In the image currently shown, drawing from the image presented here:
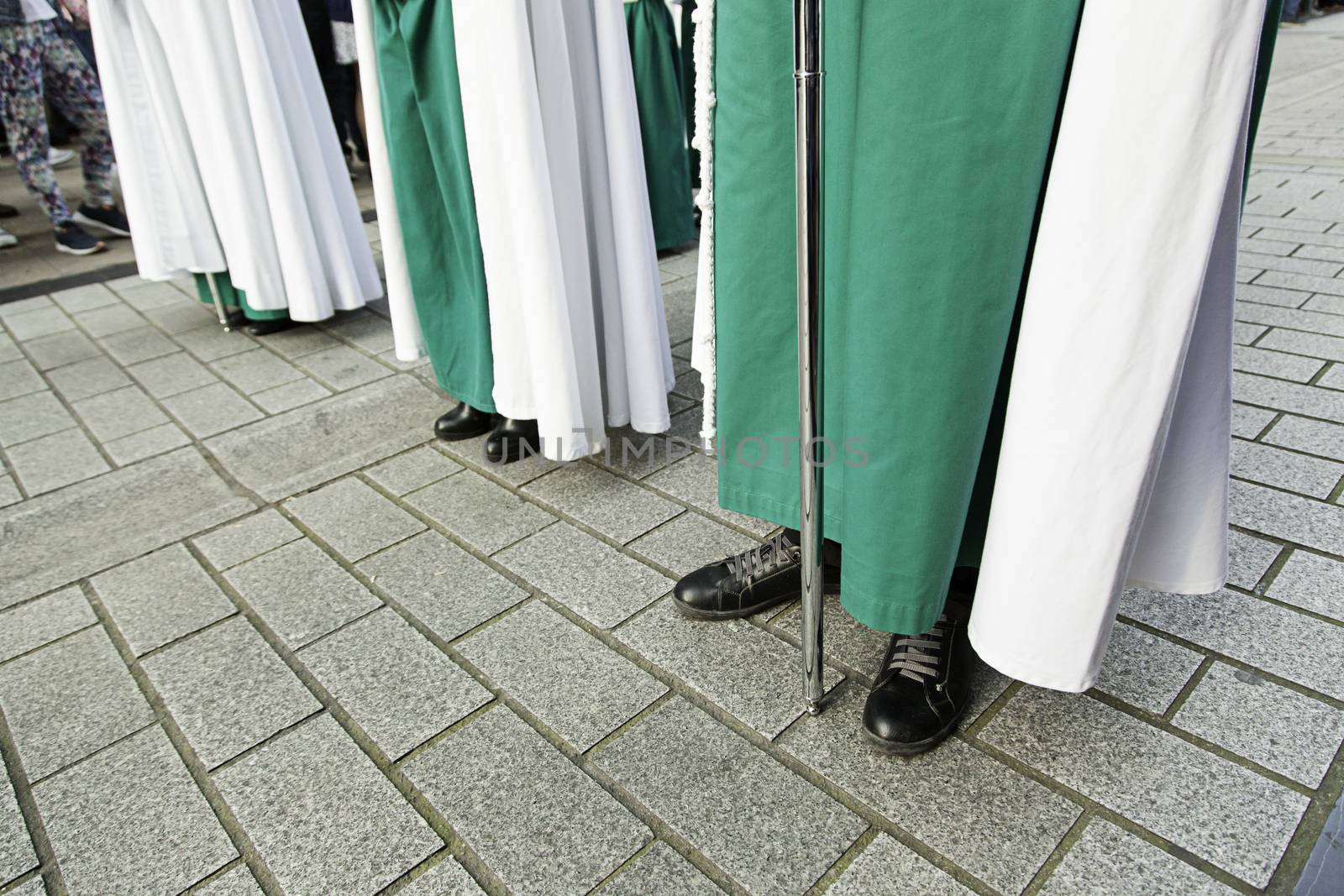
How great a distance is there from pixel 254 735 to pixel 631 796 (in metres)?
0.71

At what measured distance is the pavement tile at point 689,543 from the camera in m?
1.98

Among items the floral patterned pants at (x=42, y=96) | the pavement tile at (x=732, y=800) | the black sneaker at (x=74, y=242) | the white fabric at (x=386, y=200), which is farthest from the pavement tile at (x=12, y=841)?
the floral patterned pants at (x=42, y=96)

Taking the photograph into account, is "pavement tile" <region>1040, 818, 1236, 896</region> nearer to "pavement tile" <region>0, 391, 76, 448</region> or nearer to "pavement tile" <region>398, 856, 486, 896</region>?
"pavement tile" <region>398, 856, 486, 896</region>

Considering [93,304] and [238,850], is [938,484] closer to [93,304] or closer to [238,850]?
[238,850]

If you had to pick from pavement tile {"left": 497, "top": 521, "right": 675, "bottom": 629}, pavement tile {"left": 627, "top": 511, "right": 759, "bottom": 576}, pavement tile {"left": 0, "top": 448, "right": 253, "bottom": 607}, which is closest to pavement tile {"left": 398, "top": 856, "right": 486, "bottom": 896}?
pavement tile {"left": 497, "top": 521, "right": 675, "bottom": 629}

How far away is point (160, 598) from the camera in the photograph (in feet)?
6.54

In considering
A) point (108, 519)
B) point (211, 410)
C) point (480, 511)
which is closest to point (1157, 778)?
point (480, 511)

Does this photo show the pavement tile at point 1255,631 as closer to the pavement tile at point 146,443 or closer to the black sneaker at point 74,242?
the pavement tile at point 146,443

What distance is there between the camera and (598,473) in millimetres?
2377

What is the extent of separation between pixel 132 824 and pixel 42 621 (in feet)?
2.50

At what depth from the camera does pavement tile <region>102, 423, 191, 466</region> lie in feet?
8.69

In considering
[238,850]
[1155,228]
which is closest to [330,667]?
[238,850]

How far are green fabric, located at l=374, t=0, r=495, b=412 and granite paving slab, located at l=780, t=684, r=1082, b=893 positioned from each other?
134 cm

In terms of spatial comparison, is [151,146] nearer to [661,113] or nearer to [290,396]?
[290,396]
